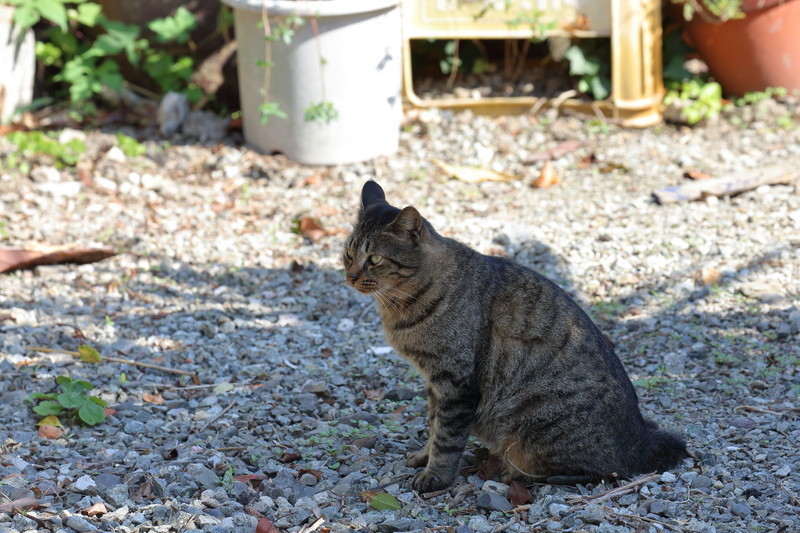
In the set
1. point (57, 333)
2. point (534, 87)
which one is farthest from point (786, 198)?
point (57, 333)

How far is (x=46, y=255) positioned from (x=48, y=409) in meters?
1.85

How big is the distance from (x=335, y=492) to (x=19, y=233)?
139 inches

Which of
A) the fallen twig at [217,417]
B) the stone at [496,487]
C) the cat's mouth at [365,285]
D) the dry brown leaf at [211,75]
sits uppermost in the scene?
the dry brown leaf at [211,75]

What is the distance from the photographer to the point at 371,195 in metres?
4.00

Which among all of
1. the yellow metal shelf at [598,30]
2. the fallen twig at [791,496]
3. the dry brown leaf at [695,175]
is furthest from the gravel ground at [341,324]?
the yellow metal shelf at [598,30]

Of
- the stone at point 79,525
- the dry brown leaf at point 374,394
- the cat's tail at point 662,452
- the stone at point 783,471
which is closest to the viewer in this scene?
the stone at point 79,525

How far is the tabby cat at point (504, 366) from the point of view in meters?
3.49

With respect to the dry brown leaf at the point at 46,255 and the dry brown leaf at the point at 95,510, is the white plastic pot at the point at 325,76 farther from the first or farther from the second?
the dry brown leaf at the point at 95,510

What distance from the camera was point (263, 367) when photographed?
15.2 ft

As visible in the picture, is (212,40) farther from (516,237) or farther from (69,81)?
(516,237)

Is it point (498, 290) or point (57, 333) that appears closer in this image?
point (498, 290)

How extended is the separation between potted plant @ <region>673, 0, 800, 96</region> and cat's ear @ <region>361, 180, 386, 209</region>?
4.51 metres

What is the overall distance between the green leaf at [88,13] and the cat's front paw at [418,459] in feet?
17.9

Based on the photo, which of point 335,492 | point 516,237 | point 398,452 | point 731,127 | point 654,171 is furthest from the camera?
point 731,127
